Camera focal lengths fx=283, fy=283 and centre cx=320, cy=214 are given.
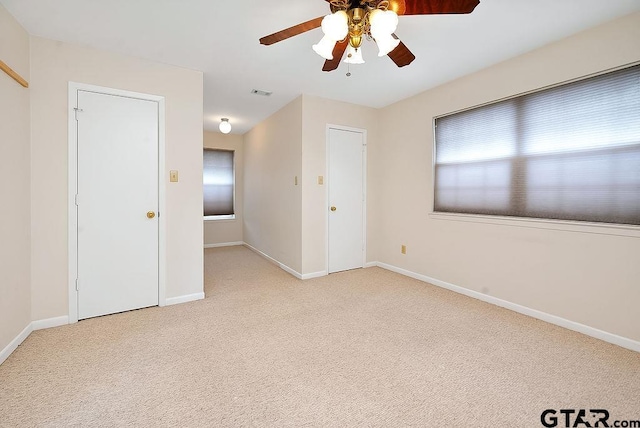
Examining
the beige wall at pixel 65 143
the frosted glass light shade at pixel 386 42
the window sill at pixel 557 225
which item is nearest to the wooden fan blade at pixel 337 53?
the frosted glass light shade at pixel 386 42

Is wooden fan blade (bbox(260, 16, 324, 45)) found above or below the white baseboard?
above

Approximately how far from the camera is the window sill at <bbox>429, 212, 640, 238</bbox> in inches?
87.7

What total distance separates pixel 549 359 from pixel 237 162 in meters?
6.14

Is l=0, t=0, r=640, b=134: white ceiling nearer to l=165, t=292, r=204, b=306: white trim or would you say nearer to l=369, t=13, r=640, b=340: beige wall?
l=369, t=13, r=640, b=340: beige wall

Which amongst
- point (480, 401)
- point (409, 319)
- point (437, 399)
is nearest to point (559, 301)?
point (409, 319)

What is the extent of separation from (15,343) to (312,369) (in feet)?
7.53

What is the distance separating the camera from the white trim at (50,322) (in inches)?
97.3

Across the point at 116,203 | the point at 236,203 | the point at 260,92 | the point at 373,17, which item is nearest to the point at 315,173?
the point at 260,92

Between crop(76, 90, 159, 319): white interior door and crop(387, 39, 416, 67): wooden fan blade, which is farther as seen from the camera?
crop(76, 90, 159, 319): white interior door

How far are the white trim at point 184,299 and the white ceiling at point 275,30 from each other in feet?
8.20

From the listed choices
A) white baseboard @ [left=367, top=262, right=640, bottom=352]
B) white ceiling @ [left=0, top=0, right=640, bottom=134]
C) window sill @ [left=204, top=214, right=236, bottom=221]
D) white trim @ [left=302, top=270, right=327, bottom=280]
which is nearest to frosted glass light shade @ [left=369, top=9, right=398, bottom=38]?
white ceiling @ [left=0, top=0, right=640, bottom=134]
